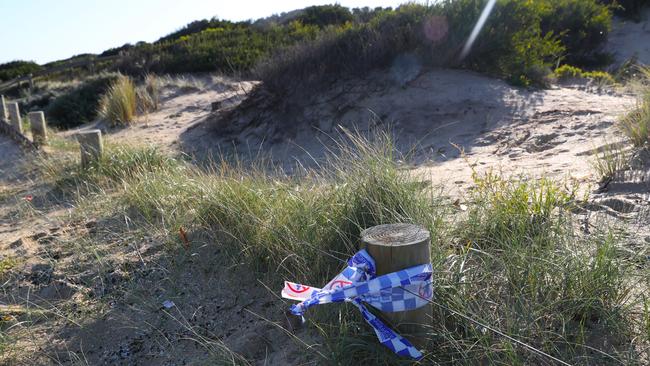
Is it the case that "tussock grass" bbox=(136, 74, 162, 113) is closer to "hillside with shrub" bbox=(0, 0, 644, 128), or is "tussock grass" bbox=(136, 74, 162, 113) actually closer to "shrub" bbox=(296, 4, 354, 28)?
"hillside with shrub" bbox=(0, 0, 644, 128)

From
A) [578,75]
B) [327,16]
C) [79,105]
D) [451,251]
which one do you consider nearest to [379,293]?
[451,251]

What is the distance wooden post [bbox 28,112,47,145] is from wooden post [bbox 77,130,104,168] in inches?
132

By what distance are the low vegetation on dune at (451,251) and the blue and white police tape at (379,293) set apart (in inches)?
5.3

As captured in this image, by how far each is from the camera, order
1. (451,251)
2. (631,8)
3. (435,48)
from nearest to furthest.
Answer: (451,251), (435,48), (631,8)

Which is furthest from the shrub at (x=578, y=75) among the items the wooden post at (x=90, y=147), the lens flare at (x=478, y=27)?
the wooden post at (x=90, y=147)

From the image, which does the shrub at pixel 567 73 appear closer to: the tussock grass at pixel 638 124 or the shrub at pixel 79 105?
the tussock grass at pixel 638 124

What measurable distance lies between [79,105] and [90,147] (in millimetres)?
8675

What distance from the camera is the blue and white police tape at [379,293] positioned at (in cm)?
235

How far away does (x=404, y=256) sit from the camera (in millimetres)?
2336

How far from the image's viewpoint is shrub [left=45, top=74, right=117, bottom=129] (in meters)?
14.0

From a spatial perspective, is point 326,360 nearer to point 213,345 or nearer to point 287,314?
point 287,314

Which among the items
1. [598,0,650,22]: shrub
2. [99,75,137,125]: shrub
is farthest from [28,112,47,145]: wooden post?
[598,0,650,22]: shrub

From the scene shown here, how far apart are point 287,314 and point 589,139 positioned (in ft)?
12.9

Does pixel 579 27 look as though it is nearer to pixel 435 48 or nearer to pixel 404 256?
pixel 435 48
